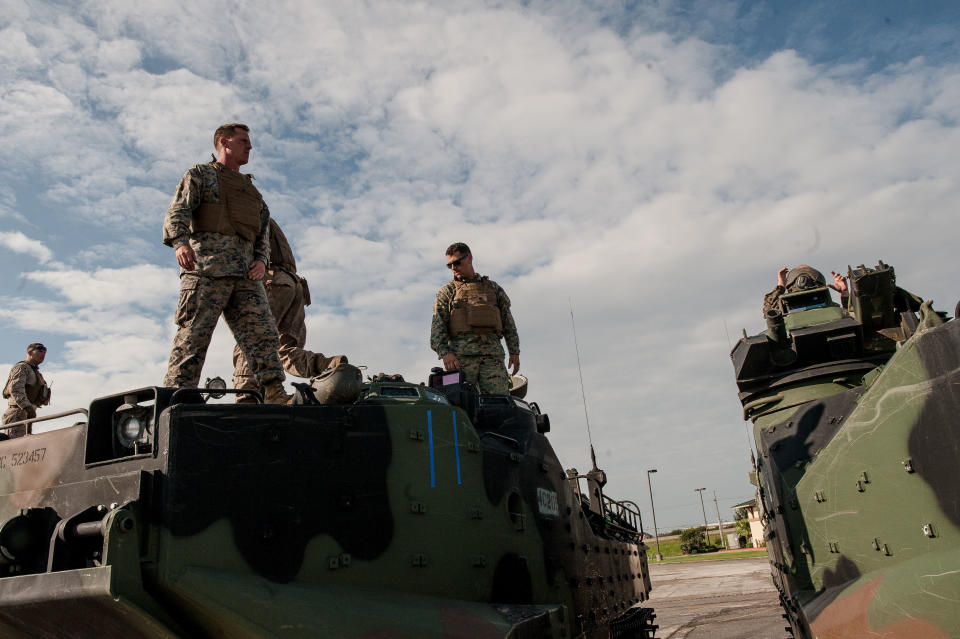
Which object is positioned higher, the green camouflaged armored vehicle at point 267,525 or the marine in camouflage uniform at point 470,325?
the marine in camouflage uniform at point 470,325

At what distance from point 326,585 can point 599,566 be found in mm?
3663

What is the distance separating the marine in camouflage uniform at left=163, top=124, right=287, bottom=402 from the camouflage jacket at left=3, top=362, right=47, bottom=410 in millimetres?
6216

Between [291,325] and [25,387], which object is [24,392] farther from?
[291,325]

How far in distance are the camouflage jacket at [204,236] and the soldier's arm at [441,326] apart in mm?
2964

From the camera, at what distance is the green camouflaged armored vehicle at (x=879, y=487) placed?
434 cm

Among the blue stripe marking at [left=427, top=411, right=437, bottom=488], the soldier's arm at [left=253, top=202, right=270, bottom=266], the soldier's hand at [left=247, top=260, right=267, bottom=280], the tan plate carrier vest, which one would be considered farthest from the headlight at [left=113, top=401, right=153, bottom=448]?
the tan plate carrier vest

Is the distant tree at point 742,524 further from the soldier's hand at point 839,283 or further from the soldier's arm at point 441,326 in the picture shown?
the soldier's arm at point 441,326

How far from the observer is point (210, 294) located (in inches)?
206

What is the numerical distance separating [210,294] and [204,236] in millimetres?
458

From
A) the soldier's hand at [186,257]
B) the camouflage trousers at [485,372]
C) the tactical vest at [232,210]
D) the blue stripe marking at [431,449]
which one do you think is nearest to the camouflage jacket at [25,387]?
the camouflage trousers at [485,372]

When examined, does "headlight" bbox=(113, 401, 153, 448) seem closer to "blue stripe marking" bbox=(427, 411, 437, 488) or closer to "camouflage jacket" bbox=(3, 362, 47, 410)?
"blue stripe marking" bbox=(427, 411, 437, 488)

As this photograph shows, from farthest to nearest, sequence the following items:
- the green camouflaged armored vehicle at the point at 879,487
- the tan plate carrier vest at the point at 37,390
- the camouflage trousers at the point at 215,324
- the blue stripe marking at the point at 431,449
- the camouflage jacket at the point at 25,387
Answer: the tan plate carrier vest at the point at 37,390
the camouflage jacket at the point at 25,387
the camouflage trousers at the point at 215,324
the blue stripe marking at the point at 431,449
the green camouflaged armored vehicle at the point at 879,487

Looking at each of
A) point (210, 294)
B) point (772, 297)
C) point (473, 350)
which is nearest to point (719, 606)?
point (772, 297)

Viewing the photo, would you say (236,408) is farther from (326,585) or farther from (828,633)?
(828,633)
